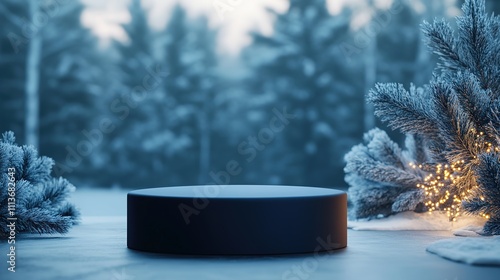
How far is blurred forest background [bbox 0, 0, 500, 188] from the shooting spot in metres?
17.7

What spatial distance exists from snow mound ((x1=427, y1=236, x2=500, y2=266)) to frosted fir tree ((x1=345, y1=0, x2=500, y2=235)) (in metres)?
0.46

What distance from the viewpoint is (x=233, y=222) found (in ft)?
12.5

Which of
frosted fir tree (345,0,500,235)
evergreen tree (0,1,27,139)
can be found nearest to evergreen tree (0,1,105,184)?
evergreen tree (0,1,27,139)

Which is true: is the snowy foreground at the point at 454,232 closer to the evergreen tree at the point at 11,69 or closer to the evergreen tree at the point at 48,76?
the evergreen tree at the point at 48,76

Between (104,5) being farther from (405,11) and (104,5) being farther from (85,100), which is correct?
(405,11)

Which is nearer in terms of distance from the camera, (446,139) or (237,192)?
(237,192)

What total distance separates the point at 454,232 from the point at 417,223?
0.43 metres

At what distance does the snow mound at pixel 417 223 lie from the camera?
5.27 m

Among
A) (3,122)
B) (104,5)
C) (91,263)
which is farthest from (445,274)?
(104,5)

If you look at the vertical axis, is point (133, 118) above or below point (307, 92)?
below

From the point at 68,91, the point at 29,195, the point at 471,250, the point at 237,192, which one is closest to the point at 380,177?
the point at 237,192

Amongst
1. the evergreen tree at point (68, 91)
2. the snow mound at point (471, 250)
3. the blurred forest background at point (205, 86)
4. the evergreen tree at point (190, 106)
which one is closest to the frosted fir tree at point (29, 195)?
the snow mound at point (471, 250)

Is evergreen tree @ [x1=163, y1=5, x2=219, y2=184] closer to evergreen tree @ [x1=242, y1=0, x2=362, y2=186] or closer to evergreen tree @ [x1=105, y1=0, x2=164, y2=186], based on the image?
evergreen tree @ [x1=105, y1=0, x2=164, y2=186]

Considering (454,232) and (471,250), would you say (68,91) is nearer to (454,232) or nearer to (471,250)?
(454,232)
